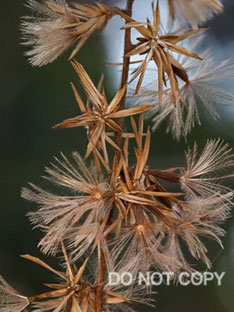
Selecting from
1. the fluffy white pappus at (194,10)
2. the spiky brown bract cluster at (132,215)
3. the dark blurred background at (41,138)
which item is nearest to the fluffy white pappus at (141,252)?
the spiky brown bract cluster at (132,215)

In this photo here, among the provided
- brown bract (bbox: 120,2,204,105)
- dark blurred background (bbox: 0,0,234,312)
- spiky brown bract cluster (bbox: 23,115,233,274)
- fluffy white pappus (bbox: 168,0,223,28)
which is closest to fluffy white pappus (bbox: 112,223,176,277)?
spiky brown bract cluster (bbox: 23,115,233,274)

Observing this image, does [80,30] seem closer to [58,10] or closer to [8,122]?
[58,10]

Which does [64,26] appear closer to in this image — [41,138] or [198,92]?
[198,92]

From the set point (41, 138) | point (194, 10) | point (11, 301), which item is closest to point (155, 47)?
point (194, 10)

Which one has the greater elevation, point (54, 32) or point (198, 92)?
Result: point (54, 32)

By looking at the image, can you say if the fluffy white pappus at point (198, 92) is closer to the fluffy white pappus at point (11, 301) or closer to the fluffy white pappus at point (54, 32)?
the fluffy white pappus at point (54, 32)
